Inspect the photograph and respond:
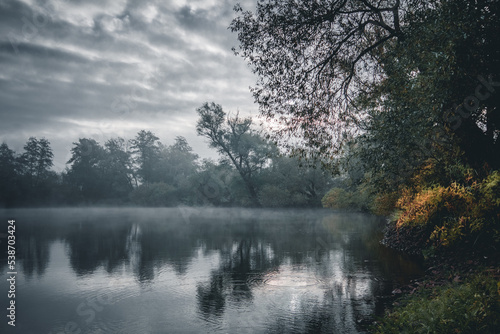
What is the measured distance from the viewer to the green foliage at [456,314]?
4605 millimetres

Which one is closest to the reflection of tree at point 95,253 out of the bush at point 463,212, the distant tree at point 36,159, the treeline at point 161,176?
the bush at point 463,212

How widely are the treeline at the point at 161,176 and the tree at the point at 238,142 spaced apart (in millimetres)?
159

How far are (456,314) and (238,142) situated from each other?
5167 cm

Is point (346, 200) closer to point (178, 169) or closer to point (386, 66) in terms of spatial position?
point (386, 66)

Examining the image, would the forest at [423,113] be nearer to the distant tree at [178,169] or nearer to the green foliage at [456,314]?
the green foliage at [456,314]

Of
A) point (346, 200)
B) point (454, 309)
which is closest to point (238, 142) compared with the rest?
point (346, 200)

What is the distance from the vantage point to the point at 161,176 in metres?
85.8

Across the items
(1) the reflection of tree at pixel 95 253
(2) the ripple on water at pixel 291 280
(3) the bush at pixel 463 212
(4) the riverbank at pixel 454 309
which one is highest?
(3) the bush at pixel 463 212

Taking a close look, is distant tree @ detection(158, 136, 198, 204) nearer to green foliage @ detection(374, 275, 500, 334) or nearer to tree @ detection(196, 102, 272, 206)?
tree @ detection(196, 102, 272, 206)

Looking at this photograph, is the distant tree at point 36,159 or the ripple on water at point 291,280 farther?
the distant tree at point 36,159

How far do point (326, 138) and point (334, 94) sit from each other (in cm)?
156

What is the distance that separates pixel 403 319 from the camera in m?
5.46

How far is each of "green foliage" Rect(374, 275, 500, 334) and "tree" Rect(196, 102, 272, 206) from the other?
153ft

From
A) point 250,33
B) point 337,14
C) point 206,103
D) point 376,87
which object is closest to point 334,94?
point 376,87
